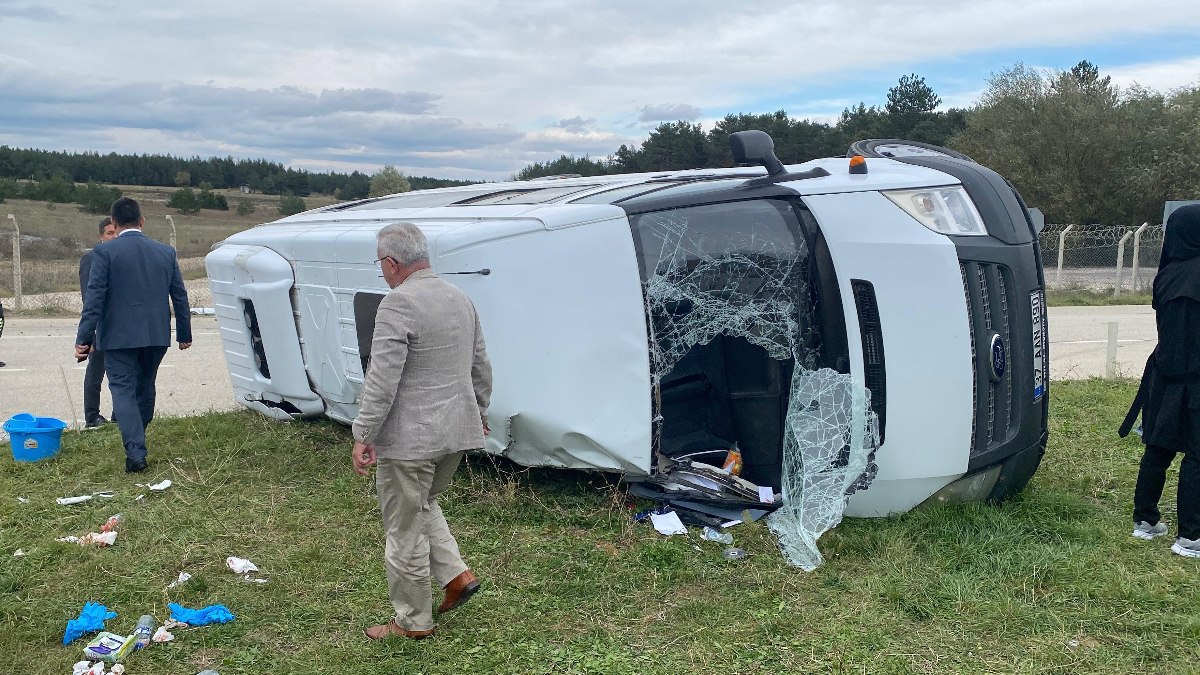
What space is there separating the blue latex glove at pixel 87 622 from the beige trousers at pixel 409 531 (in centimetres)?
123

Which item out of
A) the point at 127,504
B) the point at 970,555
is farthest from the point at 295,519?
the point at 970,555

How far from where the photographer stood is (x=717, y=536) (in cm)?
470

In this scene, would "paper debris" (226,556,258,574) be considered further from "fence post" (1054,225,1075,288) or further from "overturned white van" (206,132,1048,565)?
"fence post" (1054,225,1075,288)

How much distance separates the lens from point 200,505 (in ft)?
17.7

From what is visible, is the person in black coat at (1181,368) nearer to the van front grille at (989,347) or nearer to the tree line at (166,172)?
the van front grille at (989,347)

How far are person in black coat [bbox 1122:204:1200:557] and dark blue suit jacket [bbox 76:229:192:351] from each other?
578 centimetres

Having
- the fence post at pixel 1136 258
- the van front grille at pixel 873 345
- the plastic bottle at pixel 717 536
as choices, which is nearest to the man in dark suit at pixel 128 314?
the plastic bottle at pixel 717 536

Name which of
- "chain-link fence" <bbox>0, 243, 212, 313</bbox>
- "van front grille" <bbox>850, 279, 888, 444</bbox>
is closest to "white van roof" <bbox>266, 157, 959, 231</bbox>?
"van front grille" <bbox>850, 279, 888, 444</bbox>

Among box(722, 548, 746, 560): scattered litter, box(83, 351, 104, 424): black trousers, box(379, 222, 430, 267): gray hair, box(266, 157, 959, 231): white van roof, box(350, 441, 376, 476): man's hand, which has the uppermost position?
box(266, 157, 959, 231): white van roof

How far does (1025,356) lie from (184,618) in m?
4.16

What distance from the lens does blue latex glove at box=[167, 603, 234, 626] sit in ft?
12.8

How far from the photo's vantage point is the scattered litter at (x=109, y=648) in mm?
3613

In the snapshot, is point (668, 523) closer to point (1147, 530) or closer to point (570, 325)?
point (570, 325)

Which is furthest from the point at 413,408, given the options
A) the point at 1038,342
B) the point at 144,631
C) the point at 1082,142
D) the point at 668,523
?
the point at 1082,142
